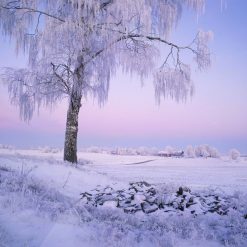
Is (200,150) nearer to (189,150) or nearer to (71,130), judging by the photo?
(189,150)

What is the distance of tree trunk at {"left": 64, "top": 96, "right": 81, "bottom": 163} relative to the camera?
13070 mm

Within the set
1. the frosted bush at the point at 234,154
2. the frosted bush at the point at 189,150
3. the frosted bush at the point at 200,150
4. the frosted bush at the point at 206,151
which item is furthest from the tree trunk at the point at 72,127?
the frosted bush at the point at 200,150

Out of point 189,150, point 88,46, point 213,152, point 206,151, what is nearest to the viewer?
point 88,46

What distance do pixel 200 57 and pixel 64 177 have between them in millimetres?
7868

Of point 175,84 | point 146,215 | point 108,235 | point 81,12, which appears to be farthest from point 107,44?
point 108,235

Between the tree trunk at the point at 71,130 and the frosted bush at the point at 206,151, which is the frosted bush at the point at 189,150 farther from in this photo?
the tree trunk at the point at 71,130

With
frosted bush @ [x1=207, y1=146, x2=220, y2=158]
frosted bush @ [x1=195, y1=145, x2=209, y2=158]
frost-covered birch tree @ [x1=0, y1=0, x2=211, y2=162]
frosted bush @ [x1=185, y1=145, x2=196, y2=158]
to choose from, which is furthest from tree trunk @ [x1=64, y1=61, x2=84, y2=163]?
frosted bush @ [x1=195, y1=145, x2=209, y2=158]

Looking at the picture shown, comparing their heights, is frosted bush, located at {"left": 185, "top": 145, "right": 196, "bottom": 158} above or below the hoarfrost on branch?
below

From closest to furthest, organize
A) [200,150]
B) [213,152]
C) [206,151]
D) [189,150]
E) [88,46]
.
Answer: [88,46] < [213,152] < [206,151] < [200,150] < [189,150]

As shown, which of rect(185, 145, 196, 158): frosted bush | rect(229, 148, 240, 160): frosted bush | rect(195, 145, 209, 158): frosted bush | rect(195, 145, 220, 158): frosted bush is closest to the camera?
rect(229, 148, 240, 160): frosted bush

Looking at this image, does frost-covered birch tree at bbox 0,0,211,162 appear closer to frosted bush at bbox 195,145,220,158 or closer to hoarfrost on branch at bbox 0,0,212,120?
Result: hoarfrost on branch at bbox 0,0,212,120

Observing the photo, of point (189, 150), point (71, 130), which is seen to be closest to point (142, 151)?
point (189, 150)

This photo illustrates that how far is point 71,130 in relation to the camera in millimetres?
13133

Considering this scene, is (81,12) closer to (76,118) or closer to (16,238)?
(76,118)
